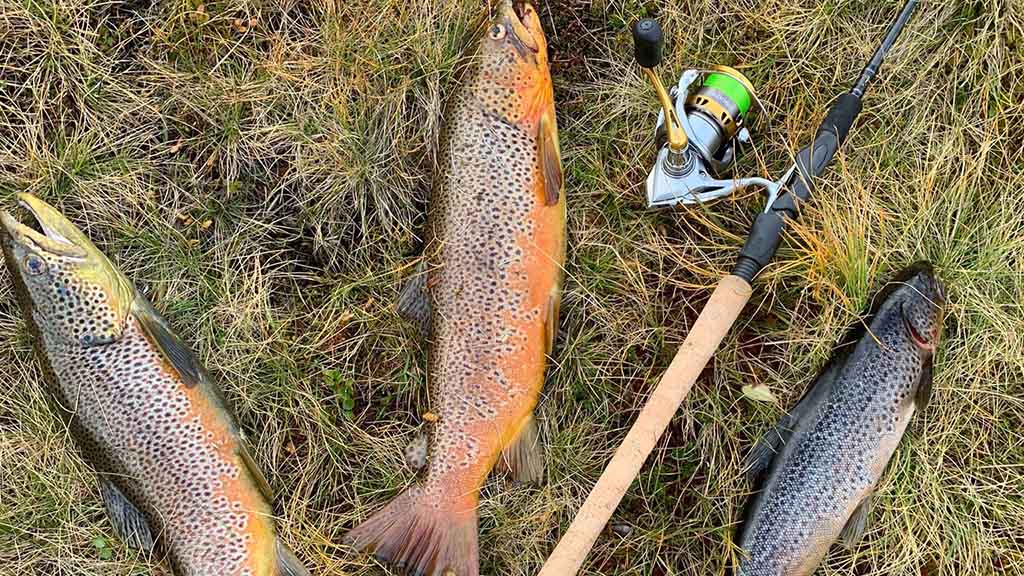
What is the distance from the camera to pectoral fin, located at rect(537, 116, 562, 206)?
2875mm

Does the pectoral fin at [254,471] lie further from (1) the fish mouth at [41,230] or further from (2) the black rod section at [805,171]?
(2) the black rod section at [805,171]

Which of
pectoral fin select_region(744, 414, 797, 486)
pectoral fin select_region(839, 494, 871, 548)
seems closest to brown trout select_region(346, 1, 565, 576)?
pectoral fin select_region(744, 414, 797, 486)

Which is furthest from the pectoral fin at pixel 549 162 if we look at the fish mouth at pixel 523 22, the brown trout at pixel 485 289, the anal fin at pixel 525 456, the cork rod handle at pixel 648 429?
the anal fin at pixel 525 456

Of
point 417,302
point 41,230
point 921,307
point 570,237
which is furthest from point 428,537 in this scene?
point 921,307

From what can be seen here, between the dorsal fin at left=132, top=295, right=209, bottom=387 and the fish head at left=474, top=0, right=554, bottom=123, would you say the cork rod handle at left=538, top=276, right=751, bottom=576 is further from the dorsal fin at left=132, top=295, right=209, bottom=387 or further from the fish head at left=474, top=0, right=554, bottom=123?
the dorsal fin at left=132, top=295, right=209, bottom=387

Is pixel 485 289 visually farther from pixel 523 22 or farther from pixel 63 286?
pixel 63 286

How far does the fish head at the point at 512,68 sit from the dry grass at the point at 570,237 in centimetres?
27

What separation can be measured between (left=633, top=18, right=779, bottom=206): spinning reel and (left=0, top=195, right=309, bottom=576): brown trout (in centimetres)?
178

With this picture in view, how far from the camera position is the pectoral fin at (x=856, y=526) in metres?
2.91

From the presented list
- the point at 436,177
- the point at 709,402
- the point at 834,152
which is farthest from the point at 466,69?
the point at 709,402

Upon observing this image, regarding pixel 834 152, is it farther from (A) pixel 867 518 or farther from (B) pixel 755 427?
(A) pixel 867 518

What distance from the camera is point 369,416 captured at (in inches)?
125

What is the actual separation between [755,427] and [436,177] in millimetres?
1486

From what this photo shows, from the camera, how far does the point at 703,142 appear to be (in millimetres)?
2803
